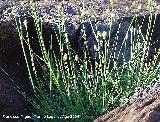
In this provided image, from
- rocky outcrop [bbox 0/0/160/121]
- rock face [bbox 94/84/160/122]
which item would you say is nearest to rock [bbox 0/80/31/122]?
rocky outcrop [bbox 0/0/160/121]

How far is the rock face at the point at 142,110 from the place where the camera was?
1.34 meters

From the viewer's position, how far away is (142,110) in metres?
1.41

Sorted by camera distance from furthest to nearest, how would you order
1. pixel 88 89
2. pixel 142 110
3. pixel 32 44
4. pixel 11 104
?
pixel 32 44 < pixel 11 104 < pixel 88 89 < pixel 142 110

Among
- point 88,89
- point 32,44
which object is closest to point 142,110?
point 88,89

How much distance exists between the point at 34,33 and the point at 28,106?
0.51 m

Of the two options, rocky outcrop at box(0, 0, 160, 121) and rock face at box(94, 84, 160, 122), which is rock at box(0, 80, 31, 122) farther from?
rock face at box(94, 84, 160, 122)

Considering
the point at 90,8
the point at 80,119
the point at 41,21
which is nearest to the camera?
the point at 80,119

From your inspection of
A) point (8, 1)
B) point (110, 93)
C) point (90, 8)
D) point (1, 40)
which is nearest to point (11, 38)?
point (1, 40)

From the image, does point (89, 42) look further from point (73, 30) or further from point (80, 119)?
point (80, 119)

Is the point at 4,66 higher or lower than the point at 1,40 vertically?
lower

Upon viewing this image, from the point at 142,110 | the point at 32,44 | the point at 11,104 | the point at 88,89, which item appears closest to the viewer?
the point at 142,110

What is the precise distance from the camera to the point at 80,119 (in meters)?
2.48

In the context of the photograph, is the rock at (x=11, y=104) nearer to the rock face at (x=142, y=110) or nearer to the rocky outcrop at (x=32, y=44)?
the rocky outcrop at (x=32, y=44)

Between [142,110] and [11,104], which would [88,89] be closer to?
[11,104]
